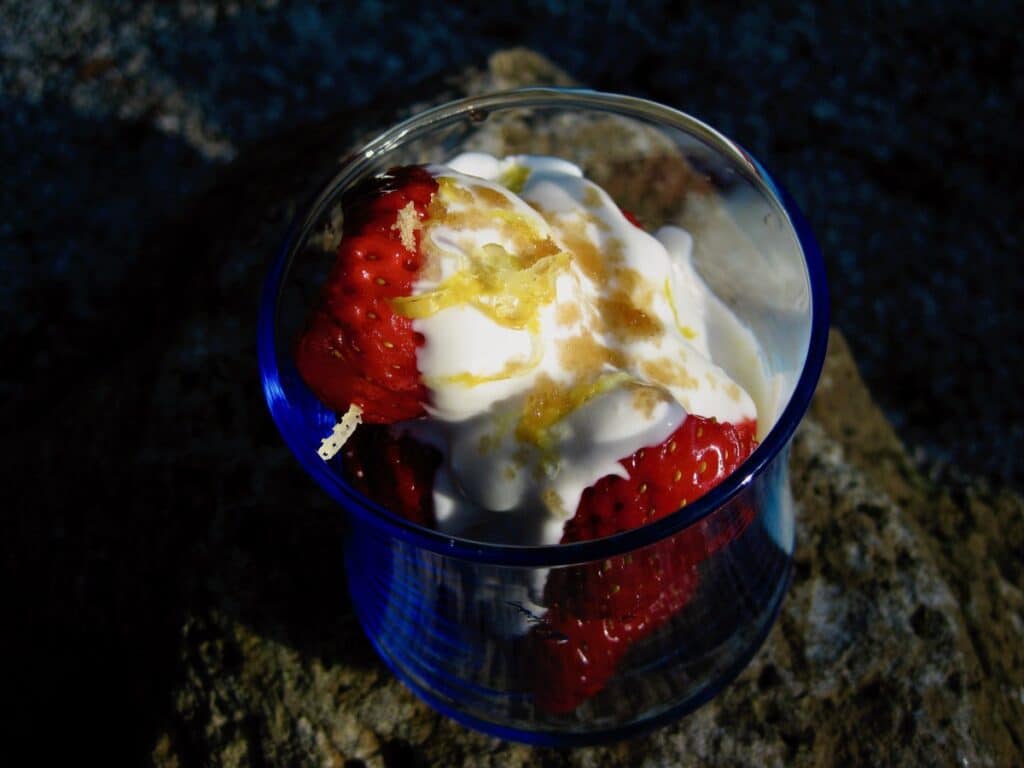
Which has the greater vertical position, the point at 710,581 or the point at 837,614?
the point at 710,581

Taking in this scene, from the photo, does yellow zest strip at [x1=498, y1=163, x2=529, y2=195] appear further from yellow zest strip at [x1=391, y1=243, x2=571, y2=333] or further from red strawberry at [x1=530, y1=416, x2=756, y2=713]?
red strawberry at [x1=530, y1=416, x2=756, y2=713]

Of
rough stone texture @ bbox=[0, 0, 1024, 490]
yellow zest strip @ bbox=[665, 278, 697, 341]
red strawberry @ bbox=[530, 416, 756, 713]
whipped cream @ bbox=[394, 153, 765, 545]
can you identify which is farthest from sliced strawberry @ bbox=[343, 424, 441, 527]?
rough stone texture @ bbox=[0, 0, 1024, 490]

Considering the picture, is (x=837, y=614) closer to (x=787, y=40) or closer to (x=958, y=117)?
(x=958, y=117)

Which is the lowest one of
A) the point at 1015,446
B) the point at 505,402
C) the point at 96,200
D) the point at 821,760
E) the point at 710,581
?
the point at 96,200

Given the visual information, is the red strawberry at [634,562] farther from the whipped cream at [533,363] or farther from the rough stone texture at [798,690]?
the rough stone texture at [798,690]

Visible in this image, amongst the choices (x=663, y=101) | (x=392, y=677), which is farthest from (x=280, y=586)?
(x=663, y=101)

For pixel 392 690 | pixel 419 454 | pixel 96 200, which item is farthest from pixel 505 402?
pixel 96 200

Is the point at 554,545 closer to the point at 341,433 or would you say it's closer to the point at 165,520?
the point at 341,433

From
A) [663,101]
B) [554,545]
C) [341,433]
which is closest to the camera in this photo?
[554,545]
